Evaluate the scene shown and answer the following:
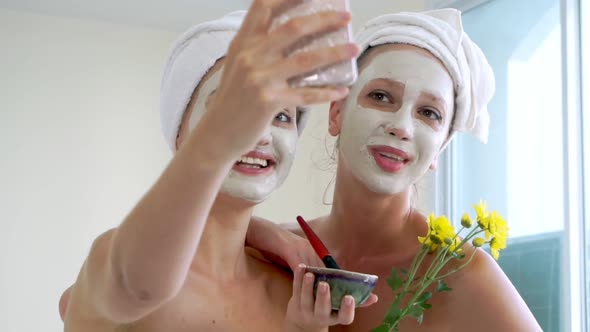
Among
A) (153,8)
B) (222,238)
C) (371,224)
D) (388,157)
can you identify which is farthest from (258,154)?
(153,8)

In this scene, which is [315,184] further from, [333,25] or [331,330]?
[333,25]

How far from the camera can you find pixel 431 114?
54.6 inches

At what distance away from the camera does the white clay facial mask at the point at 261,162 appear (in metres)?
1.15

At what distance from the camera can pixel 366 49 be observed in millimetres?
1448

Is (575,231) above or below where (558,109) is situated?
below

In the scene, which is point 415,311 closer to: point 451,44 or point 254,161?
point 254,161

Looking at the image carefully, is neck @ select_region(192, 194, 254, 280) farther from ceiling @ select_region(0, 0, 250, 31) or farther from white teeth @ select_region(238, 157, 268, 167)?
ceiling @ select_region(0, 0, 250, 31)

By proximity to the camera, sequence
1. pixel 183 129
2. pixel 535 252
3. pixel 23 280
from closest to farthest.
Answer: pixel 183 129 → pixel 535 252 → pixel 23 280

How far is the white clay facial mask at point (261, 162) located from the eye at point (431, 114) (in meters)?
0.25

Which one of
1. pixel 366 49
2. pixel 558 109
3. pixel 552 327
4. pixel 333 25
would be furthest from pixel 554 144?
pixel 333 25

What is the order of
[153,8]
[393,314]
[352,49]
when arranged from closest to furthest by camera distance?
[352,49]
[393,314]
[153,8]

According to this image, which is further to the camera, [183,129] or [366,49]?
[366,49]

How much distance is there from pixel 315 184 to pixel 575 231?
160 cm

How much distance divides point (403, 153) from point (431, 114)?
0.30ft
